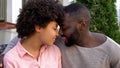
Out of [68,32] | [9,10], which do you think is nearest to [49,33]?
[68,32]

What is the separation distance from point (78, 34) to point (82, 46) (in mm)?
127

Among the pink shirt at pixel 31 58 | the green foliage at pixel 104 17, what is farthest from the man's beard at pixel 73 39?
the green foliage at pixel 104 17

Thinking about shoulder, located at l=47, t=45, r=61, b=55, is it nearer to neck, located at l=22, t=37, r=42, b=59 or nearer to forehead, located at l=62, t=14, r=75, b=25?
neck, located at l=22, t=37, r=42, b=59

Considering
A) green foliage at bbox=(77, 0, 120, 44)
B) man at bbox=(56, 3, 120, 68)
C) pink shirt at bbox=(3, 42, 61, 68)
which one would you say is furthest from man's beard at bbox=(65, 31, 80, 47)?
green foliage at bbox=(77, 0, 120, 44)

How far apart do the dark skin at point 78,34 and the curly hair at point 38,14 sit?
66mm

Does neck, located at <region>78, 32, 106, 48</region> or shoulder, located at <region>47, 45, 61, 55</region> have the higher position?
neck, located at <region>78, 32, 106, 48</region>

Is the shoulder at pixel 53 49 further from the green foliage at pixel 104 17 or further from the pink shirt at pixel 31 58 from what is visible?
the green foliage at pixel 104 17

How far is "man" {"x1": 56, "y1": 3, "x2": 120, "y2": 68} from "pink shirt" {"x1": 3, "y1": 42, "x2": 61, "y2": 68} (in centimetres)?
6

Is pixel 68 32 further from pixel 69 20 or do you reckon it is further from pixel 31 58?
pixel 31 58

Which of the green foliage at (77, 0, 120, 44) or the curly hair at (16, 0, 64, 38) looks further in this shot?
the green foliage at (77, 0, 120, 44)

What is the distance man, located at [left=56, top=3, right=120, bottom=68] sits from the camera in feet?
7.98

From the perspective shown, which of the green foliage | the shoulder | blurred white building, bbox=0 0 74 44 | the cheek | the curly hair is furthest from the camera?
blurred white building, bbox=0 0 74 44

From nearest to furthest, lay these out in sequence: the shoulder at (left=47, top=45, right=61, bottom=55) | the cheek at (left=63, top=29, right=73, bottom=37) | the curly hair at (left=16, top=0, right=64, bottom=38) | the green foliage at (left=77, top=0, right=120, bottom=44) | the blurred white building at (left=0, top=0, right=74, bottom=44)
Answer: the curly hair at (left=16, top=0, right=64, bottom=38) → the cheek at (left=63, top=29, right=73, bottom=37) → the shoulder at (left=47, top=45, right=61, bottom=55) → the green foliage at (left=77, top=0, right=120, bottom=44) → the blurred white building at (left=0, top=0, right=74, bottom=44)

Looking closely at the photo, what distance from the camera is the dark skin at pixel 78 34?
7.98 feet
